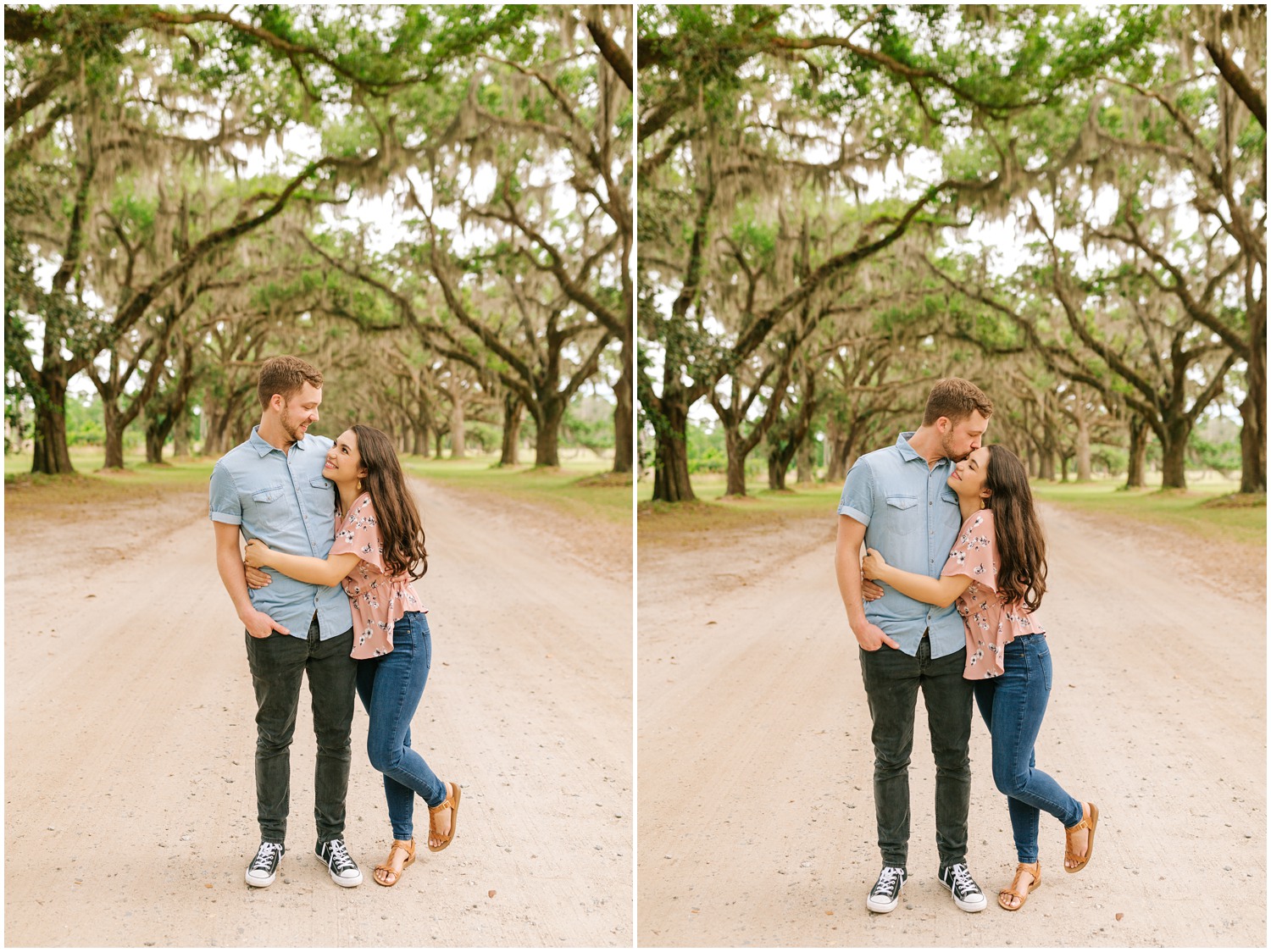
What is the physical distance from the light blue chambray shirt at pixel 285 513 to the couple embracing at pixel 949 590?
1.49 meters

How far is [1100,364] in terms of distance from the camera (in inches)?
957

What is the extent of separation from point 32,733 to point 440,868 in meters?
2.21

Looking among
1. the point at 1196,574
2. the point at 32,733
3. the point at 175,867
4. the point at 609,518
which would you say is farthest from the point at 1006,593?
the point at 609,518

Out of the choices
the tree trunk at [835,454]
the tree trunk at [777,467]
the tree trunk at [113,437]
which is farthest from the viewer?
the tree trunk at [835,454]

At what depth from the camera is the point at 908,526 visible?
8.80 feet

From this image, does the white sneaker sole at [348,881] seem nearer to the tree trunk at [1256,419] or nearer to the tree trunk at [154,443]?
the tree trunk at [1256,419]

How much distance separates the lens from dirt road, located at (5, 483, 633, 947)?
8.92 ft

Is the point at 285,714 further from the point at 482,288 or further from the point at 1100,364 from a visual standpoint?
the point at 1100,364

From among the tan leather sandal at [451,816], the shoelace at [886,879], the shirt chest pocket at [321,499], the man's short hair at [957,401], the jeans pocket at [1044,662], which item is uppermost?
the man's short hair at [957,401]

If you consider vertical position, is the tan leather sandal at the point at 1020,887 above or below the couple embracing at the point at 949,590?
below

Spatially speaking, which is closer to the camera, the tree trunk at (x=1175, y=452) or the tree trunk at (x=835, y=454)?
the tree trunk at (x=1175, y=452)

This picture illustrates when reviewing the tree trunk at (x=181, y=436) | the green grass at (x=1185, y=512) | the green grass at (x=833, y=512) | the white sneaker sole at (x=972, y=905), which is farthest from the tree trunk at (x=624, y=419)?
the white sneaker sole at (x=972, y=905)

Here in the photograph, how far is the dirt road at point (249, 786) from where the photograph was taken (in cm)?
272

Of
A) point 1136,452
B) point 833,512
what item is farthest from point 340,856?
point 1136,452
